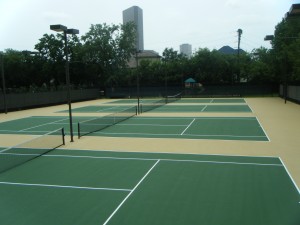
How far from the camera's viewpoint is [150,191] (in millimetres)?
8883

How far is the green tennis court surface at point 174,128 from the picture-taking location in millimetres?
17234

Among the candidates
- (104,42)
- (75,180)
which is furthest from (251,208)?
(104,42)

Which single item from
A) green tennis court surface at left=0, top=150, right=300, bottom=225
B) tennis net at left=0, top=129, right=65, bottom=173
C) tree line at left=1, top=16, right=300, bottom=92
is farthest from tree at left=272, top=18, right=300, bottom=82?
green tennis court surface at left=0, top=150, right=300, bottom=225

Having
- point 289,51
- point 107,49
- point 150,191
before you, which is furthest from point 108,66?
point 150,191

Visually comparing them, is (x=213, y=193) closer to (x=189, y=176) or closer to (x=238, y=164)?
(x=189, y=176)

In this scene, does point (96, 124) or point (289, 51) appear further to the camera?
point (289, 51)

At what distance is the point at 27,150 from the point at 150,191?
7123 mm

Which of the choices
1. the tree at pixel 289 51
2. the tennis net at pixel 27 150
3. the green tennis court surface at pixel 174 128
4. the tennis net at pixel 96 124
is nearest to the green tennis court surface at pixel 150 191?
the tennis net at pixel 27 150

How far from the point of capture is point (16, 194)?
899 centimetres

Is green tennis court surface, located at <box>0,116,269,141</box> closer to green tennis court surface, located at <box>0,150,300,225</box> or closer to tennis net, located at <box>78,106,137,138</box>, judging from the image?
tennis net, located at <box>78,106,137,138</box>

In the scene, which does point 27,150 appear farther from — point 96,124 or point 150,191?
point 150,191

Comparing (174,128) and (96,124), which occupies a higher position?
(96,124)

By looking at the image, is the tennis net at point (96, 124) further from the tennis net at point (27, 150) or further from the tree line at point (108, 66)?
the tree line at point (108, 66)

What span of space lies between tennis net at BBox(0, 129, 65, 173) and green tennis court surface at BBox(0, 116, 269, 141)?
2.78m
